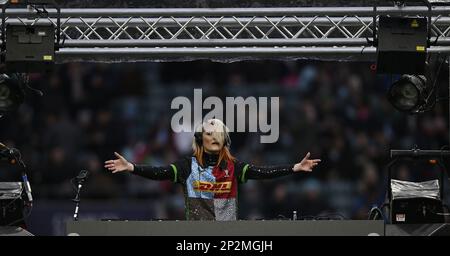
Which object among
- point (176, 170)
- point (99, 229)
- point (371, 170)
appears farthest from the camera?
point (371, 170)

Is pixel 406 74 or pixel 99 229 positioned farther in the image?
pixel 406 74

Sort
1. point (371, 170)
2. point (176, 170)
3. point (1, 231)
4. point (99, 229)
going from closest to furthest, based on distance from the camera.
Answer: point (99, 229), point (1, 231), point (176, 170), point (371, 170)

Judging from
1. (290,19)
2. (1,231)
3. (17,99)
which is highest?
(290,19)

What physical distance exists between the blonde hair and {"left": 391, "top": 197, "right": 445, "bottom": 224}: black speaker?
151 cm

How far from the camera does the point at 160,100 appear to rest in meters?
16.7

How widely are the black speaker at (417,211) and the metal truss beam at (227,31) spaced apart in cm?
138

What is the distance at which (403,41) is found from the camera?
10266 mm

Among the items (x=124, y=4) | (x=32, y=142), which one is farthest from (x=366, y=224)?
(x=32, y=142)

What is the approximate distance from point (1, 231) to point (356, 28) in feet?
11.6

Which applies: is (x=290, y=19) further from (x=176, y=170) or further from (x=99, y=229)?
(x=99, y=229)

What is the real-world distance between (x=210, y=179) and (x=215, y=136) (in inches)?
14.0

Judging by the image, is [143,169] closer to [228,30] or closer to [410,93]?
[228,30]

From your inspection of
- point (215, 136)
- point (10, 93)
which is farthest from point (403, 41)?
point (10, 93)

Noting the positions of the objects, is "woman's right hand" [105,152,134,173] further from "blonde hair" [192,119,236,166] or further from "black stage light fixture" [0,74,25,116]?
"black stage light fixture" [0,74,25,116]
